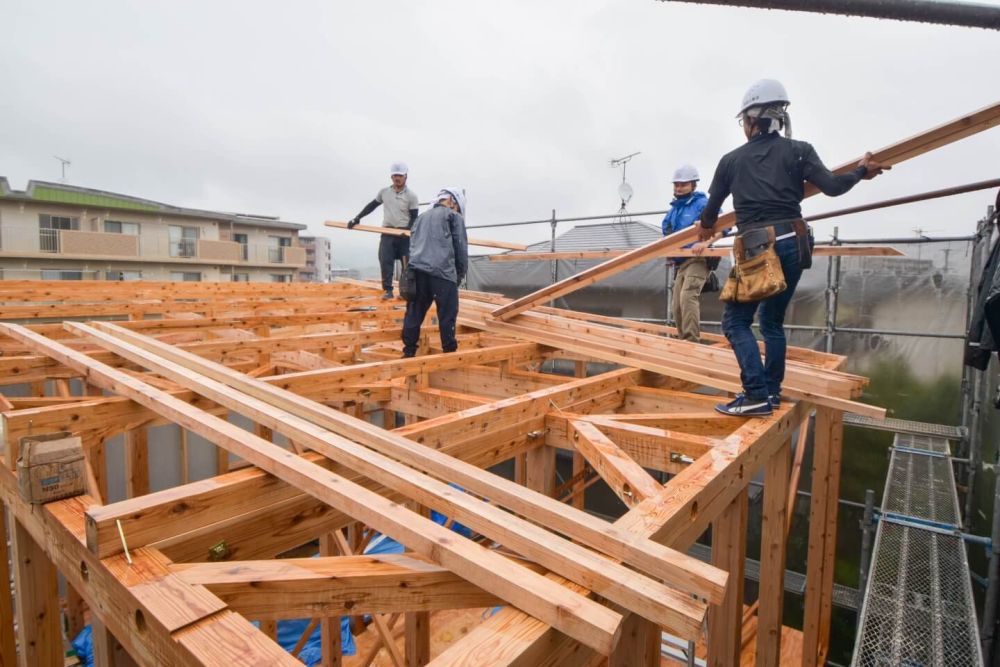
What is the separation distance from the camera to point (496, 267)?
13.4 m

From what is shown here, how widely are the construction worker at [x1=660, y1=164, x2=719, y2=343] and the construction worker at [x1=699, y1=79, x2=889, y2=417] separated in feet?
7.40

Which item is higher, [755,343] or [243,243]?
[243,243]

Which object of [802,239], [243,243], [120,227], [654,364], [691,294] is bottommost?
[654,364]

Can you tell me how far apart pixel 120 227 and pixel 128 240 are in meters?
1.47

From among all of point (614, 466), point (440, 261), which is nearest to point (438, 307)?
point (440, 261)

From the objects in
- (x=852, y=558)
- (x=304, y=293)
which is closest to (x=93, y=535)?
(x=304, y=293)

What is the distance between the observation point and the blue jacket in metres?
5.30

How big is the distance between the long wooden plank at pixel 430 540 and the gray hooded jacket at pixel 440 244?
2517mm

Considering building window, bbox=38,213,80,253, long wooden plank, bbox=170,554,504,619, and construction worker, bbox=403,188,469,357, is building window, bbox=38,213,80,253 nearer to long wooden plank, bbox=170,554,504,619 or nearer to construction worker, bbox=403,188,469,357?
construction worker, bbox=403,188,469,357

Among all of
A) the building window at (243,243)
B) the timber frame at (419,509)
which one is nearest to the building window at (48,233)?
the building window at (243,243)

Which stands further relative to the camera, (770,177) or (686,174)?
(686,174)

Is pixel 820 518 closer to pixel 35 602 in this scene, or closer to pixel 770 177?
pixel 770 177

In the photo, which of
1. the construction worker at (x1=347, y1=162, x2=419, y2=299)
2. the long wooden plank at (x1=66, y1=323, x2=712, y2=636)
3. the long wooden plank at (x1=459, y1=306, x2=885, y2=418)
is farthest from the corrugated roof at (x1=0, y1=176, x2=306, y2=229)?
the long wooden plank at (x1=66, y1=323, x2=712, y2=636)

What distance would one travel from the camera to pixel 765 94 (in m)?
2.95
